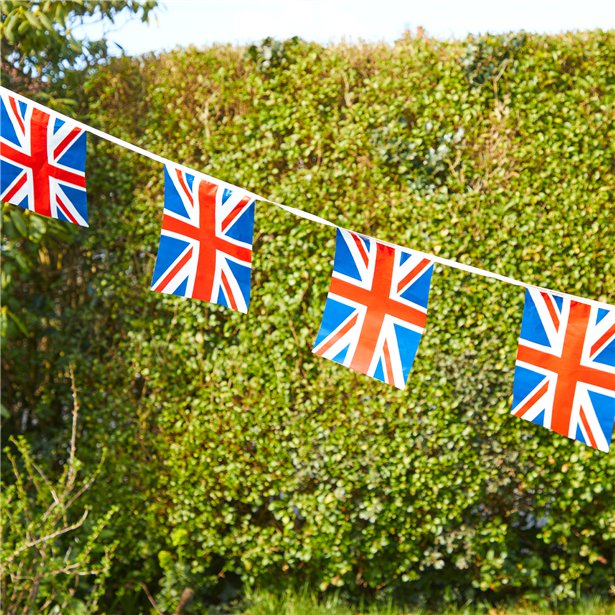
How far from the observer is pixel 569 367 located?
2854mm

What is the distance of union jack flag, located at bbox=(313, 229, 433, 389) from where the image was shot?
9.56ft

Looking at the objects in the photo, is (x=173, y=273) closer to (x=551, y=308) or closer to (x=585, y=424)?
(x=551, y=308)

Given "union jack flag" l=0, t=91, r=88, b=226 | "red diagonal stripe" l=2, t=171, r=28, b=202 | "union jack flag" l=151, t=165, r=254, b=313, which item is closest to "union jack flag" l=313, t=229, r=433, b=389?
"union jack flag" l=151, t=165, r=254, b=313

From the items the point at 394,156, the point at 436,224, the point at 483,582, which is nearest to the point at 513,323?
the point at 436,224

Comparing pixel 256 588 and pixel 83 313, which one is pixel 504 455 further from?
pixel 83 313

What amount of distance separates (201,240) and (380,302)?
72cm

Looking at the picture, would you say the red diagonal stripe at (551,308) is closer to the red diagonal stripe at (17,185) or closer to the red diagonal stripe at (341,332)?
the red diagonal stripe at (341,332)

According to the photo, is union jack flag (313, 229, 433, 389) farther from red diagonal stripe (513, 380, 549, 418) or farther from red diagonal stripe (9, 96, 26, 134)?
red diagonal stripe (9, 96, 26, 134)

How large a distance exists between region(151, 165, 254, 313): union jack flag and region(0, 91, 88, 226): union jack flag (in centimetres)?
36

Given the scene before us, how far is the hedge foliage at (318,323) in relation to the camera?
4.10 meters

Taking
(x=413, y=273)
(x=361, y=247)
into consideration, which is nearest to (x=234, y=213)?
(x=361, y=247)

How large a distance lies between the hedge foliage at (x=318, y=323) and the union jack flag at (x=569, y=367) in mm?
1203

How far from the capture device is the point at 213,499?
436cm

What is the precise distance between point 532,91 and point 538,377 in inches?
75.9
